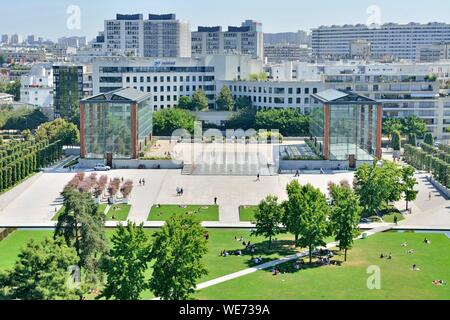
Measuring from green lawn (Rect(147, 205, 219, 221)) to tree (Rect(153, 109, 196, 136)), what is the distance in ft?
67.0

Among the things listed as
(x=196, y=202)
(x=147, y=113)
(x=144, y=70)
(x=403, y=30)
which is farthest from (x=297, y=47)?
(x=196, y=202)

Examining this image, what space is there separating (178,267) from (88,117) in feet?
73.3

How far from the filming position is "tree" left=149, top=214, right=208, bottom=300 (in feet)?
48.7

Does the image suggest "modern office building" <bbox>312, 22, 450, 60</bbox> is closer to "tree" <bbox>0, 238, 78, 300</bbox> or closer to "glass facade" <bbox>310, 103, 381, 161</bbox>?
"glass facade" <bbox>310, 103, 381, 161</bbox>

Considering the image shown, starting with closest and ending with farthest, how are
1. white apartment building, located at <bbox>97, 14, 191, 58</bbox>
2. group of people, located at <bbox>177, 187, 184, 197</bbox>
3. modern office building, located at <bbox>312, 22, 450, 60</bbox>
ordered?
1. group of people, located at <bbox>177, 187, 184, 197</bbox>
2. white apartment building, located at <bbox>97, 14, 191, 58</bbox>
3. modern office building, located at <bbox>312, 22, 450, 60</bbox>

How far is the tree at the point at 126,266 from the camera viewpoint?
1452cm

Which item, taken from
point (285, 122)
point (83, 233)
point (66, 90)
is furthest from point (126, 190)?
point (66, 90)

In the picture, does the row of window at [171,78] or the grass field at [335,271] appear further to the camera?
the row of window at [171,78]

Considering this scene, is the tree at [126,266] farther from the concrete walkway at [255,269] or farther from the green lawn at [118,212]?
the green lawn at [118,212]

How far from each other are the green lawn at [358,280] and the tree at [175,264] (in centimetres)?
123

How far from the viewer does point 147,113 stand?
140ft

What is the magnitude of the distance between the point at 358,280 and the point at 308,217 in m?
2.54

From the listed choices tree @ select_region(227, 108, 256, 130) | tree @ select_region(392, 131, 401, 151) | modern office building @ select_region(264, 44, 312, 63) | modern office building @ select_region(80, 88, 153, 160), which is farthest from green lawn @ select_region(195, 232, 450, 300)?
modern office building @ select_region(264, 44, 312, 63)

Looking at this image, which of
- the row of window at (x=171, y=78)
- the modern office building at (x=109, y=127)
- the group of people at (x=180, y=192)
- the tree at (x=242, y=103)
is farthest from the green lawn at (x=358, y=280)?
the row of window at (x=171, y=78)
